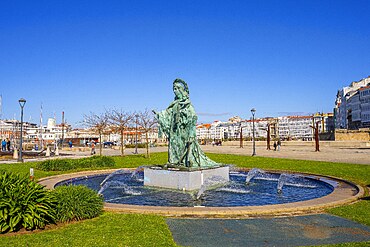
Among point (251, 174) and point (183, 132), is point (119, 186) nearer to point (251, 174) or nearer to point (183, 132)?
point (183, 132)

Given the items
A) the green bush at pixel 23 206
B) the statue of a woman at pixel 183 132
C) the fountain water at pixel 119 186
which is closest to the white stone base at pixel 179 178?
the statue of a woman at pixel 183 132

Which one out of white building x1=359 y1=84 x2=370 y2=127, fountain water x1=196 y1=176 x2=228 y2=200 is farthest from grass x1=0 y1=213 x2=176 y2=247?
white building x1=359 y1=84 x2=370 y2=127

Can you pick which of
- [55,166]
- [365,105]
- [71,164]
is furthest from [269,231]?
[365,105]

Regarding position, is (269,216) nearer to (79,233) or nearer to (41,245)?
(79,233)

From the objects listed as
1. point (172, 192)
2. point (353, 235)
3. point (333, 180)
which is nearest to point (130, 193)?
point (172, 192)

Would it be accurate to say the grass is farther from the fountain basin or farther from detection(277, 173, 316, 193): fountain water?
detection(277, 173, 316, 193): fountain water

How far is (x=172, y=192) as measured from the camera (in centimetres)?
1218

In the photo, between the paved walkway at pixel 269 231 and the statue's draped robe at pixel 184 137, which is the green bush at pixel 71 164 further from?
the paved walkway at pixel 269 231

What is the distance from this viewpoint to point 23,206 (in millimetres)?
6969

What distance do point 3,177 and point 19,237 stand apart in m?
1.82

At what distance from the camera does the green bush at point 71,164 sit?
66.0 ft

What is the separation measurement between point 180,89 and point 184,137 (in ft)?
6.58

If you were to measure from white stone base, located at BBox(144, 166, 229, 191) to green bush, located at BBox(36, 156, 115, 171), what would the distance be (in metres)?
8.83

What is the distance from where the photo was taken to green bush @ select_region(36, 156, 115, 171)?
66.0 ft
